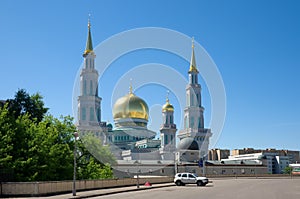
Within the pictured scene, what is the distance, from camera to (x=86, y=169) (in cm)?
4947

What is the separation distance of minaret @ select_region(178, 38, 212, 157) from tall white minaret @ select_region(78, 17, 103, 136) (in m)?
28.8

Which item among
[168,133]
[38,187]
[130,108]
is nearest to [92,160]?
[38,187]

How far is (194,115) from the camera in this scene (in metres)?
120

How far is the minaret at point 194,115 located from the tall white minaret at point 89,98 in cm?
2885

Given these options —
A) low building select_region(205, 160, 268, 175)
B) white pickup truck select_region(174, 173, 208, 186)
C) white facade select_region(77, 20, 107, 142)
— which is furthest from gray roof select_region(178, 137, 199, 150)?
white pickup truck select_region(174, 173, 208, 186)

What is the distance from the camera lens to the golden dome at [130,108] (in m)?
120

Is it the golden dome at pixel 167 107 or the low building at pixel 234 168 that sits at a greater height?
the golden dome at pixel 167 107

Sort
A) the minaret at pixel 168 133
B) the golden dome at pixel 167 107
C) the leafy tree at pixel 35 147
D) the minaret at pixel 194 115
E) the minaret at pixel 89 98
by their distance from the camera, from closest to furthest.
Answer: the leafy tree at pixel 35 147 < the minaret at pixel 89 98 < the minaret at pixel 168 133 < the minaret at pixel 194 115 < the golden dome at pixel 167 107

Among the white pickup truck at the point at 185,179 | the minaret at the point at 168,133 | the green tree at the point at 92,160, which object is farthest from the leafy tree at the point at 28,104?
the minaret at the point at 168,133

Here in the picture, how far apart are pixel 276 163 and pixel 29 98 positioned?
132m

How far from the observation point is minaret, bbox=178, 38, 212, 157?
391 feet

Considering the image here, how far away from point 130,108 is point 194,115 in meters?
19.2

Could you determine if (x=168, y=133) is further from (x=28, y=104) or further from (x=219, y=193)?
(x=219, y=193)

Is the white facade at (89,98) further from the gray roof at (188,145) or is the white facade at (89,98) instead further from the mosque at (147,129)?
the gray roof at (188,145)
